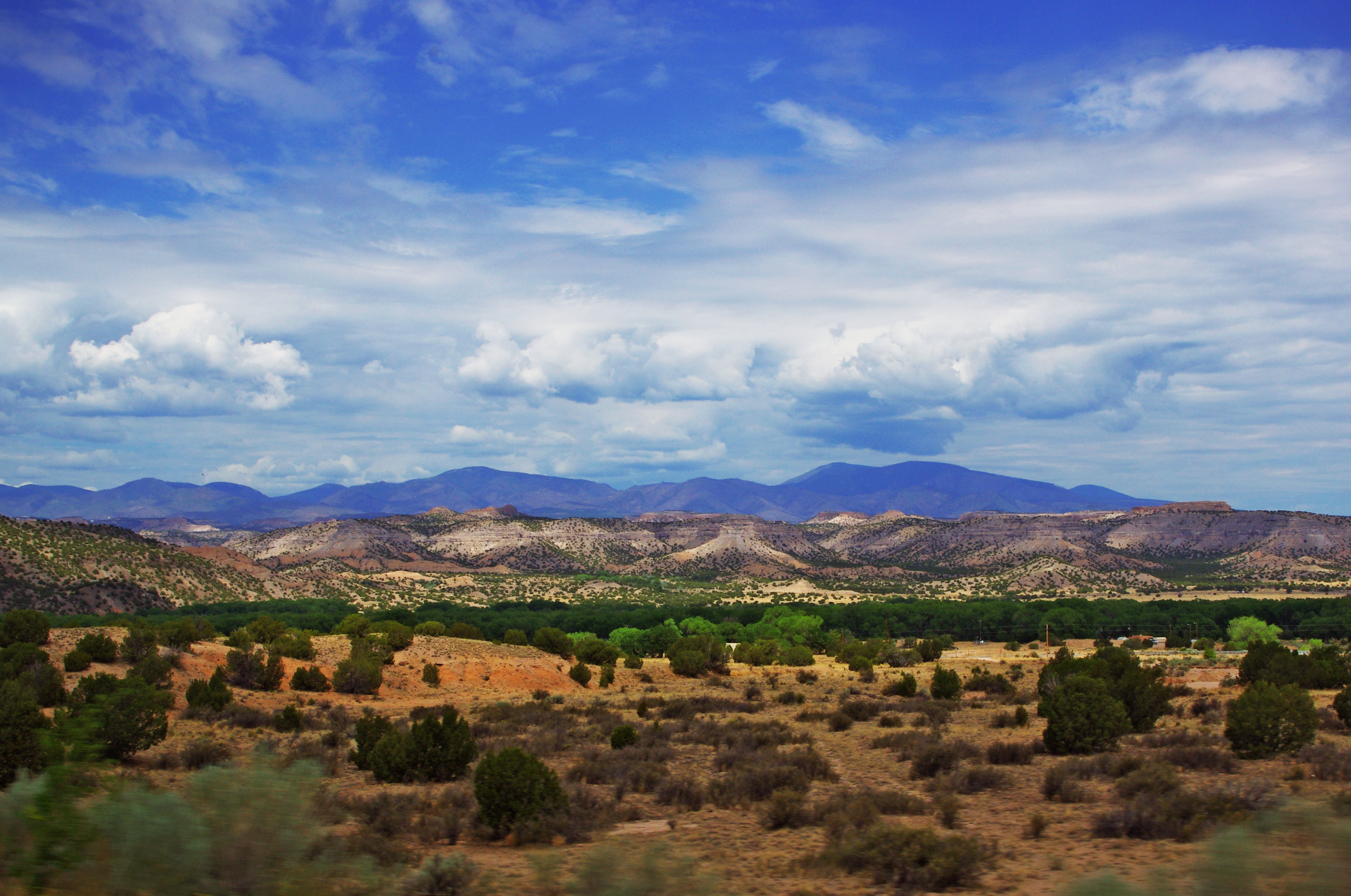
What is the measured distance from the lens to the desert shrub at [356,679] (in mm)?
36031

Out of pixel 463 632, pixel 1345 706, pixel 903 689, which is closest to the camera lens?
pixel 1345 706

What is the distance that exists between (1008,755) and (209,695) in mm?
24159

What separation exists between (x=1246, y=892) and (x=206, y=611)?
281 ft

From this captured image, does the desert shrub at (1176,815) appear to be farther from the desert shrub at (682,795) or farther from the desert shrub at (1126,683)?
the desert shrub at (1126,683)

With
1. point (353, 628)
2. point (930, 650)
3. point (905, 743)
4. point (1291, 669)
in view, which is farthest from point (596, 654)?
point (1291, 669)

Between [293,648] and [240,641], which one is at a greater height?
[240,641]

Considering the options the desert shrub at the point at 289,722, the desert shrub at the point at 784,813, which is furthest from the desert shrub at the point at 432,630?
the desert shrub at the point at 784,813

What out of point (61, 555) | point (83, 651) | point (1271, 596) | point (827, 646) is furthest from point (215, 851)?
point (1271, 596)

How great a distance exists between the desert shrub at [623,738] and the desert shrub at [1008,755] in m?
8.20

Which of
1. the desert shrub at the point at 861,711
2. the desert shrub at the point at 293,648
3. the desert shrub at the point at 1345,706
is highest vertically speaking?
the desert shrub at the point at 1345,706

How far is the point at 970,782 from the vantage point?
16.5 m

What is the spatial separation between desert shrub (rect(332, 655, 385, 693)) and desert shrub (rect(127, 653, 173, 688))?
20.6 feet

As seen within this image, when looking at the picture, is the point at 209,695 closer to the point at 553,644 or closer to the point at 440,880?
the point at 553,644

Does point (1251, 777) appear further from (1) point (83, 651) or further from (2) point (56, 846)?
(1) point (83, 651)
